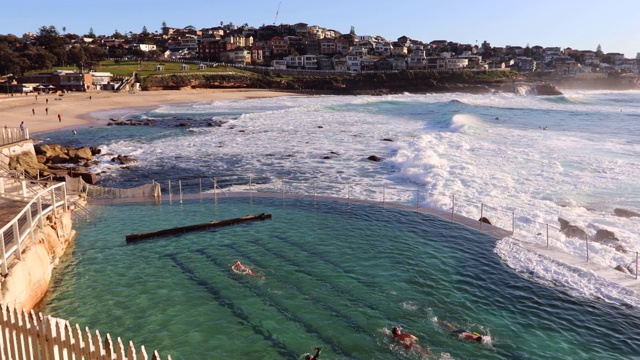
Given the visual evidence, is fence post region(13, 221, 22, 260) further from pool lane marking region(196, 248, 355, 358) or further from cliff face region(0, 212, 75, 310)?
pool lane marking region(196, 248, 355, 358)

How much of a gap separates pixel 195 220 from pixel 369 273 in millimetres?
8229

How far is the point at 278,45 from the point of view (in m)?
188

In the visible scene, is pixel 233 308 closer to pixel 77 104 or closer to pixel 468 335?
pixel 468 335

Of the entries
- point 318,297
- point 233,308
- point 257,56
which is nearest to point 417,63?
point 257,56

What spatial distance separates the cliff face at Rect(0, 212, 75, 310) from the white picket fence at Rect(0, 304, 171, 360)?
2.18 metres

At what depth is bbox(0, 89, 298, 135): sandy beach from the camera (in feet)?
184

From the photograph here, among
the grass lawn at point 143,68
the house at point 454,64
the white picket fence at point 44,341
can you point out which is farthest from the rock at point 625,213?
the house at point 454,64

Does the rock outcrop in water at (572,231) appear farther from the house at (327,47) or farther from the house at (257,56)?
the house at (327,47)

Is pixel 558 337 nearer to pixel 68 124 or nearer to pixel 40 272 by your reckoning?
pixel 40 272

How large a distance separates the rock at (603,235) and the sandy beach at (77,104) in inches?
1998

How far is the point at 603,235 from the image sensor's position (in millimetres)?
18203

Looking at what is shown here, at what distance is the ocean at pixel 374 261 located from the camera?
1094cm

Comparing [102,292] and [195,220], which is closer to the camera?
[102,292]

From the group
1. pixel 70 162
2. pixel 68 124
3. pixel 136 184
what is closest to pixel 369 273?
pixel 136 184
